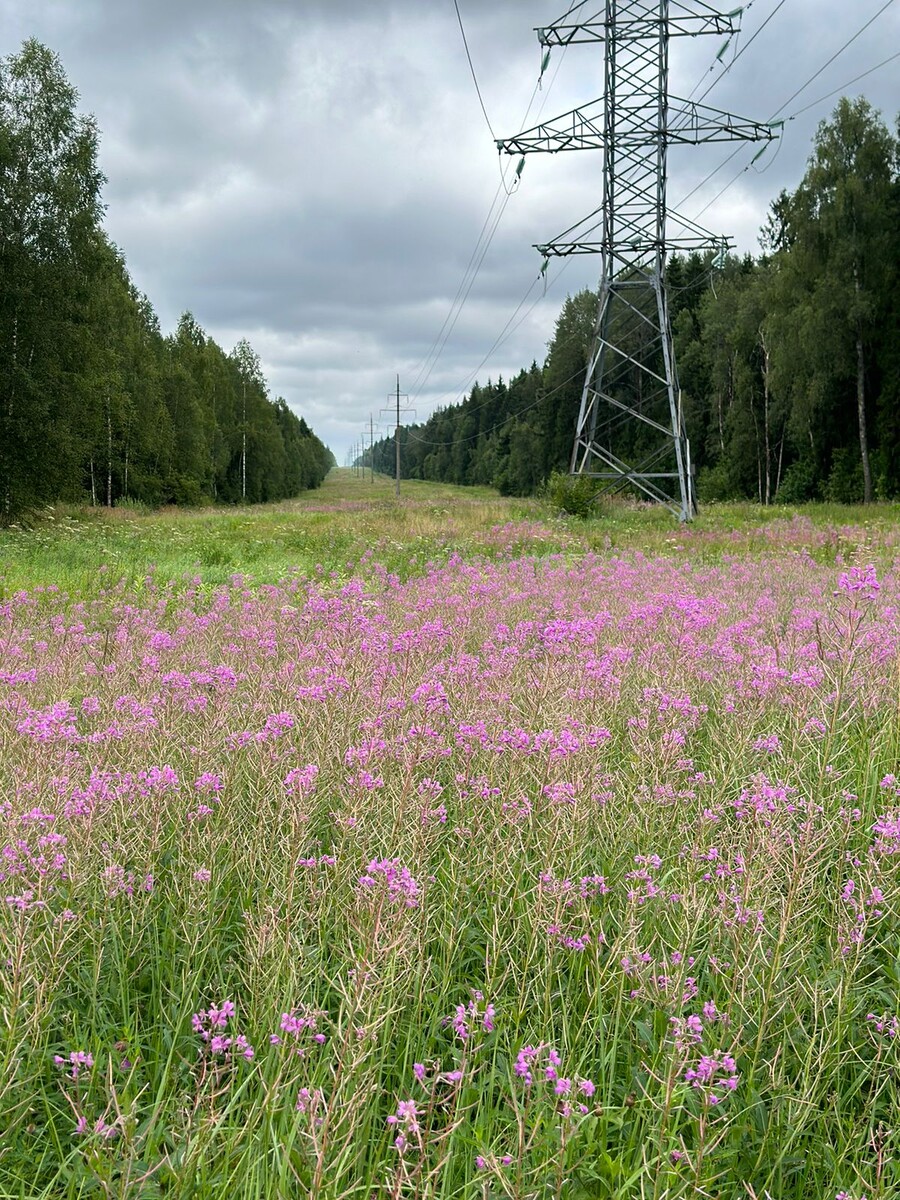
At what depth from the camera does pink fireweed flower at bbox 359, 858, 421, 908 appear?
1.64 metres

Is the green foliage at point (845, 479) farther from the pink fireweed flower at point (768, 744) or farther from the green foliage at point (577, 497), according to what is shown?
the pink fireweed flower at point (768, 744)

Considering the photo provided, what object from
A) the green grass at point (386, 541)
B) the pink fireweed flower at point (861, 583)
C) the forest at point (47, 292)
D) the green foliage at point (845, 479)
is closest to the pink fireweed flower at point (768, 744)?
the pink fireweed flower at point (861, 583)

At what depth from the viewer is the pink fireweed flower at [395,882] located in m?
1.64

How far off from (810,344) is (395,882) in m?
38.7

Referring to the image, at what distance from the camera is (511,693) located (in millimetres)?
3699

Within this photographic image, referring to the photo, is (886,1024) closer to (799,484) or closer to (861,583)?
(861,583)

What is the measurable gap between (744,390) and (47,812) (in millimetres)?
51411

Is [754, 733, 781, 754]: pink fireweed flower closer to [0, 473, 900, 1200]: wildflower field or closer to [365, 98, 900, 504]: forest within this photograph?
[0, 473, 900, 1200]: wildflower field

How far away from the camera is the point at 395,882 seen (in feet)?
5.65

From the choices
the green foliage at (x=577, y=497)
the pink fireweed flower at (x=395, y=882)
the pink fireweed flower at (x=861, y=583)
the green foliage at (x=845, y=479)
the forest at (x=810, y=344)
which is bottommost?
the pink fireweed flower at (x=395, y=882)

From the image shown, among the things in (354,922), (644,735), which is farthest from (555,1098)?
(644,735)

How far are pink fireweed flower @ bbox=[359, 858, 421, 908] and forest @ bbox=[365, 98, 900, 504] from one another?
2000 cm

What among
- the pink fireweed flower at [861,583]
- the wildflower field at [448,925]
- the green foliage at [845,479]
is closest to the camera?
the wildflower field at [448,925]

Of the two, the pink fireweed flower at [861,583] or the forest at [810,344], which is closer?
the pink fireweed flower at [861,583]
